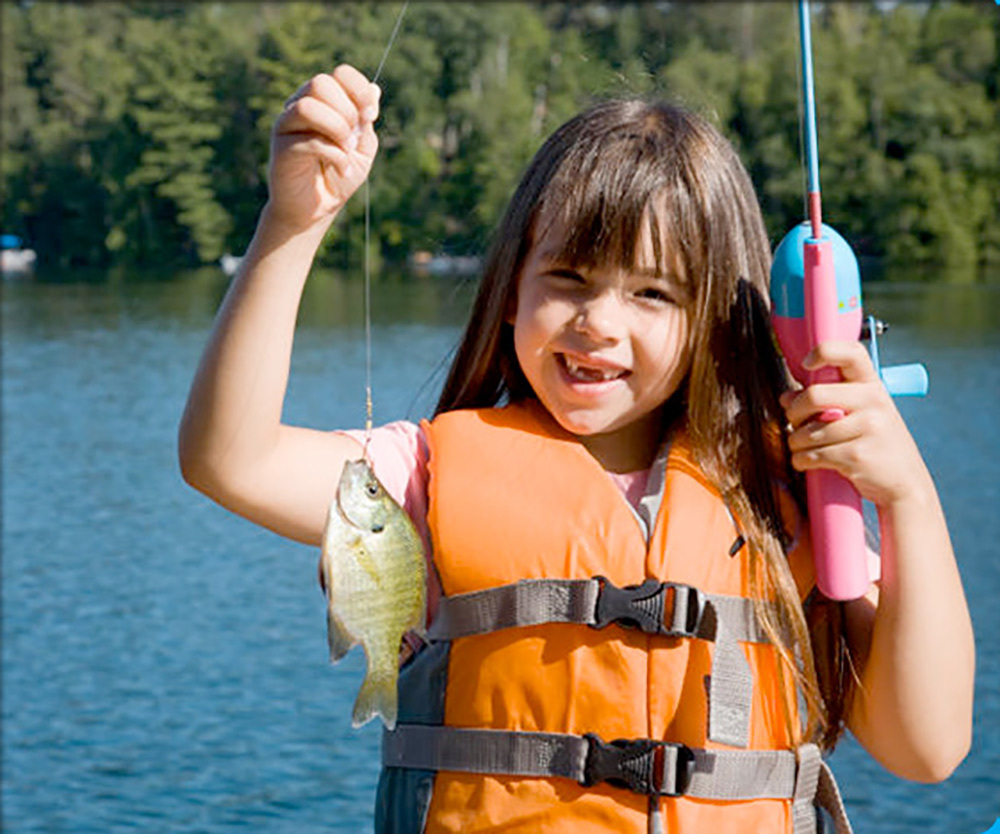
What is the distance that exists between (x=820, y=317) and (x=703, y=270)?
0.25m

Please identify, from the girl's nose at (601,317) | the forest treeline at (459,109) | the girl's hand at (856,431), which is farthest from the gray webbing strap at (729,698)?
the forest treeline at (459,109)

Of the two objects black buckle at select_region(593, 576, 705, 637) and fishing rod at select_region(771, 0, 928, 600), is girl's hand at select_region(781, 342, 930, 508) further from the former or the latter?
black buckle at select_region(593, 576, 705, 637)

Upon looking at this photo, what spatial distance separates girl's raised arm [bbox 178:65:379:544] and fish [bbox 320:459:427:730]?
195mm

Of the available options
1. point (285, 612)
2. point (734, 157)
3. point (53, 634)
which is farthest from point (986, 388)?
point (734, 157)

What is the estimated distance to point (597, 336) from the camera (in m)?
2.29

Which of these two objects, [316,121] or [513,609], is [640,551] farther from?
[316,121]

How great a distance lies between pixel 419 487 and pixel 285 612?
41.3 feet

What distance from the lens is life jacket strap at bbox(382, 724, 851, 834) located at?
2320 mm

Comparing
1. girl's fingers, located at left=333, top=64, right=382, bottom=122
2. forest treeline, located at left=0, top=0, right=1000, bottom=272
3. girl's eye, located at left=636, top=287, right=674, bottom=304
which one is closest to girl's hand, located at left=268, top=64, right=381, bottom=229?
girl's fingers, located at left=333, top=64, right=382, bottom=122

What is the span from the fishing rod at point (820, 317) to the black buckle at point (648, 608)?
212 mm

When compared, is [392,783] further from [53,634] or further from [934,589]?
[53,634]

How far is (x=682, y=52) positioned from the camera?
51938 millimetres

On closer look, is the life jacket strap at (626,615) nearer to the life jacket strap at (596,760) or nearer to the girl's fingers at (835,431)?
the life jacket strap at (596,760)

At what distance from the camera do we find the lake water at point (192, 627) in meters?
11.0
